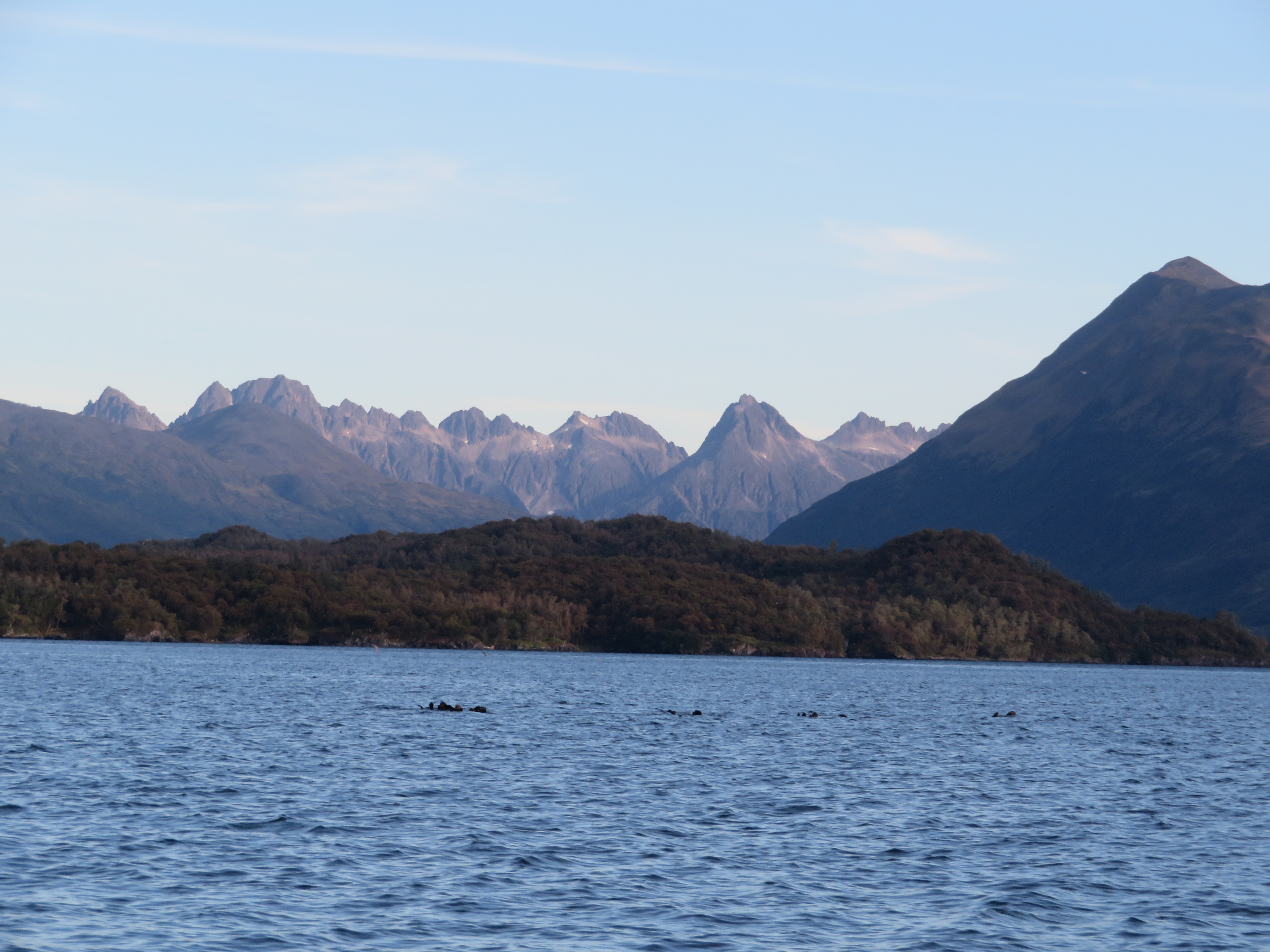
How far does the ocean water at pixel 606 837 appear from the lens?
38.5m

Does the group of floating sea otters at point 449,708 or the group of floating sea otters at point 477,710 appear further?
the group of floating sea otters at point 477,710

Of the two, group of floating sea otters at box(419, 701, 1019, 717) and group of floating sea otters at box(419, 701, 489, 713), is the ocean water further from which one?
group of floating sea otters at box(419, 701, 1019, 717)

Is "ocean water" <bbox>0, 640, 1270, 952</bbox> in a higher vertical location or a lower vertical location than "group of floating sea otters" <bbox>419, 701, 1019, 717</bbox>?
lower

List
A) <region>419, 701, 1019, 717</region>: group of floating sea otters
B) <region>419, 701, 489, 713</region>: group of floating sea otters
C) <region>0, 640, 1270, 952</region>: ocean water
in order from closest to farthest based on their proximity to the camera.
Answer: <region>0, 640, 1270, 952</region>: ocean water, <region>419, 701, 489, 713</region>: group of floating sea otters, <region>419, 701, 1019, 717</region>: group of floating sea otters

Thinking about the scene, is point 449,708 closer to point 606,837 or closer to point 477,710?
point 477,710

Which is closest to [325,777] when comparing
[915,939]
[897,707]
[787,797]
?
[787,797]

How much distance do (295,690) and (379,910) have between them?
375ft

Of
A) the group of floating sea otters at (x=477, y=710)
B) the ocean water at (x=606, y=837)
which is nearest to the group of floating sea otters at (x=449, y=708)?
the group of floating sea otters at (x=477, y=710)

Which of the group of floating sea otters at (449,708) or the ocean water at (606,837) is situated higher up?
the group of floating sea otters at (449,708)

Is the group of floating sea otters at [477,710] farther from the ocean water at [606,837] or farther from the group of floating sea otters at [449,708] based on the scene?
the ocean water at [606,837]

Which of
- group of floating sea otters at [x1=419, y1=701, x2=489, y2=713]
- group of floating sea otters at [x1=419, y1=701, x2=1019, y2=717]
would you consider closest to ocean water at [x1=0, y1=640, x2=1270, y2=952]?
group of floating sea otters at [x1=419, y1=701, x2=489, y2=713]

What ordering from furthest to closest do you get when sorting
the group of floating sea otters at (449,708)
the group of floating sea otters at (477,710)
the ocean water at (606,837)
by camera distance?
1. the group of floating sea otters at (477,710)
2. the group of floating sea otters at (449,708)
3. the ocean water at (606,837)

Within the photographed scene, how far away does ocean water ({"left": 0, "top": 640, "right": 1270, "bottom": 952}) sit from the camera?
3850 centimetres

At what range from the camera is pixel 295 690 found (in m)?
150
